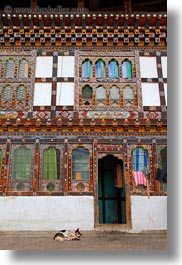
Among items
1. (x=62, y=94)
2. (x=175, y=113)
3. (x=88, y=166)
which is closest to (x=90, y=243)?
(x=88, y=166)

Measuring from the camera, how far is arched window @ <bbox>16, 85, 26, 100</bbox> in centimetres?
1325

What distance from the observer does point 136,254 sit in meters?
3.47

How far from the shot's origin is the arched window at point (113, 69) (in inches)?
542

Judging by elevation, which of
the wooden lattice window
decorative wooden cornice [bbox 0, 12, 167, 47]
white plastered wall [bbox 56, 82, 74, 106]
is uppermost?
decorative wooden cornice [bbox 0, 12, 167, 47]

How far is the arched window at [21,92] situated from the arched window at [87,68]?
7.87ft

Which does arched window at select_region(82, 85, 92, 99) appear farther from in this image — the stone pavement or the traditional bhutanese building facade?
the stone pavement

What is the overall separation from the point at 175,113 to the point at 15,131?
1011cm

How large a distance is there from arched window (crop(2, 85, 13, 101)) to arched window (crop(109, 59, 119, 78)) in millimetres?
3915

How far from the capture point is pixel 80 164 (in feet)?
40.8

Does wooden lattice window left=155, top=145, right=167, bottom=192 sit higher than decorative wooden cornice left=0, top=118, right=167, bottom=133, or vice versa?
decorative wooden cornice left=0, top=118, right=167, bottom=133

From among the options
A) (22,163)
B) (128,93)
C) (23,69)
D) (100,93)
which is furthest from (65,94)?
(22,163)

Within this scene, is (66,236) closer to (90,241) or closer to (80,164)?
(90,241)

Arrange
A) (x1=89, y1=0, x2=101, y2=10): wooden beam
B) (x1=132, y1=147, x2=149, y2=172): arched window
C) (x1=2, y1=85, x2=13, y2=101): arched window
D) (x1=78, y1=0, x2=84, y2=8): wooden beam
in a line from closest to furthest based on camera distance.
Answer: (x1=132, y1=147, x2=149, y2=172): arched window
(x1=2, y1=85, x2=13, y2=101): arched window
(x1=78, y1=0, x2=84, y2=8): wooden beam
(x1=89, y1=0, x2=101, y2=10): wooden beam

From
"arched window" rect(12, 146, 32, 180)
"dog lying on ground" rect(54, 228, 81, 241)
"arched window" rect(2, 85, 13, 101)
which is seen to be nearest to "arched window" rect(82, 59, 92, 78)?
"arched window" rect(2, 85, 13, 101)
